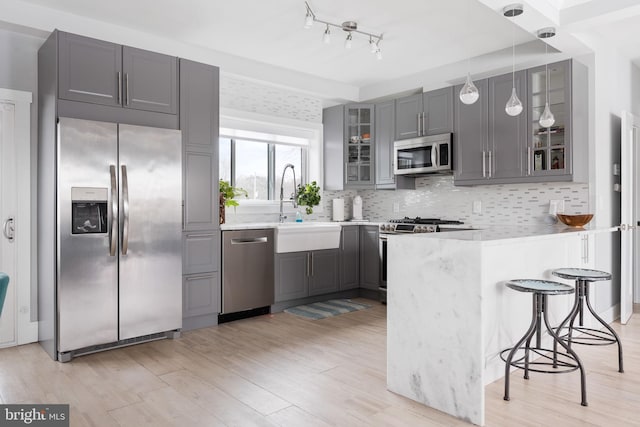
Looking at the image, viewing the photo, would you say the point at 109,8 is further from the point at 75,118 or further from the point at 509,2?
the point at 509,2

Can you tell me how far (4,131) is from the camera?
3.58 m

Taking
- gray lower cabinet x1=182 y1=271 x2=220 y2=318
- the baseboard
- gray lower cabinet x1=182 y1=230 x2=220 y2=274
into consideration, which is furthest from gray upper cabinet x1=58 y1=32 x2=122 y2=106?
the baseboard

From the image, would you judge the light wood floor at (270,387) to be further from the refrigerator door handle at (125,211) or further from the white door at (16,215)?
the refrigerator door handle at (125,211)

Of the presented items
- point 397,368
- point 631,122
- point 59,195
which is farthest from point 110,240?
point 631,122

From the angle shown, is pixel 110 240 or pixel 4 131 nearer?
pixel 110 240

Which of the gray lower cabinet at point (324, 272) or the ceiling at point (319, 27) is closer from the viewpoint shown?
the ceiling at point (319, 27)

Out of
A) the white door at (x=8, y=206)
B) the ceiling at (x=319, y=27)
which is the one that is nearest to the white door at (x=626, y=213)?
the ceiling at (x=319, y=27)

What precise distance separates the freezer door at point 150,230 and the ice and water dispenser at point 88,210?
128 millimetres

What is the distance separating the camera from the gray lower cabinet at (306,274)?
466 centimetres

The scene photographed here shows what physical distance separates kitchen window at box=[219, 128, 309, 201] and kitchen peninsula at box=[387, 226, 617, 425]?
116 inches

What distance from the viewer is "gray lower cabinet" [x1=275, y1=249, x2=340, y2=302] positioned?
466 centimetres

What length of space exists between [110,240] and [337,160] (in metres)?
3.14

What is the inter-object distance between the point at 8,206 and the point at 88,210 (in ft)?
2.77

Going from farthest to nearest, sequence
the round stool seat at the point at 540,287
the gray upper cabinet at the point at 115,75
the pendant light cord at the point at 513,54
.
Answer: the pendant light cord at the point at 513,54
the gray upper cabinet at the point at 115,75
the round stool seat at the point at 540,287
